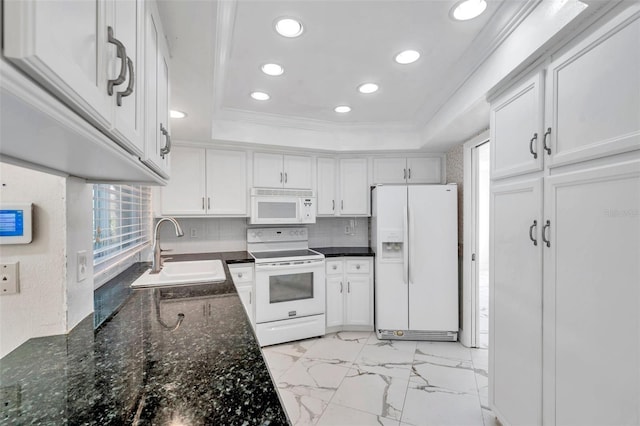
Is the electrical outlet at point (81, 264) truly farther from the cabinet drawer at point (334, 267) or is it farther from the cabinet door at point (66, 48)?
the cabinet drawer at point (334, 267)

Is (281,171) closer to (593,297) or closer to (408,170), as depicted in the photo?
(408,170)

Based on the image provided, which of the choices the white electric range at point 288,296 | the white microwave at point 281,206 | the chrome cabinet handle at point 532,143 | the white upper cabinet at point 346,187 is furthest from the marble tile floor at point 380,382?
the chrome cabinet handle at point 532,143

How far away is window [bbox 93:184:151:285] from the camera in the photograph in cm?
156

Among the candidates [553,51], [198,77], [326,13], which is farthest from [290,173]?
[553,51]

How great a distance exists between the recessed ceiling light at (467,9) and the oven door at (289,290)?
2394 millimetres

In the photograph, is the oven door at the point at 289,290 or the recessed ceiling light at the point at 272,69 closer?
the recessed ceiling light at the point at 272,69

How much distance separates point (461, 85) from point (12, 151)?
246 centimetres

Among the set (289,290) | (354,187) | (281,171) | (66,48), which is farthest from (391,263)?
(66,48)

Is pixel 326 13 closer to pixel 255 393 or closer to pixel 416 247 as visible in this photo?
pixel 255 393

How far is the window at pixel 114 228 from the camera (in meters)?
1.56

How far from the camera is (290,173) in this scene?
11.0ft

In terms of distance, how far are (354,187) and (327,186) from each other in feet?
1.10

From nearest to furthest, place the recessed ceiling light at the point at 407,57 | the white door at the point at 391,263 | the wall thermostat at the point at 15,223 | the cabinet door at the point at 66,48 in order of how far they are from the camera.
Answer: the cabinet door at the point at 66,48, the wall thermostat at the point at 15,223, the recessed ceiling light at the point at 407,57, the white door at the point at 391,263

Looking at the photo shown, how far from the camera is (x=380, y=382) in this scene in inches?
89.1
